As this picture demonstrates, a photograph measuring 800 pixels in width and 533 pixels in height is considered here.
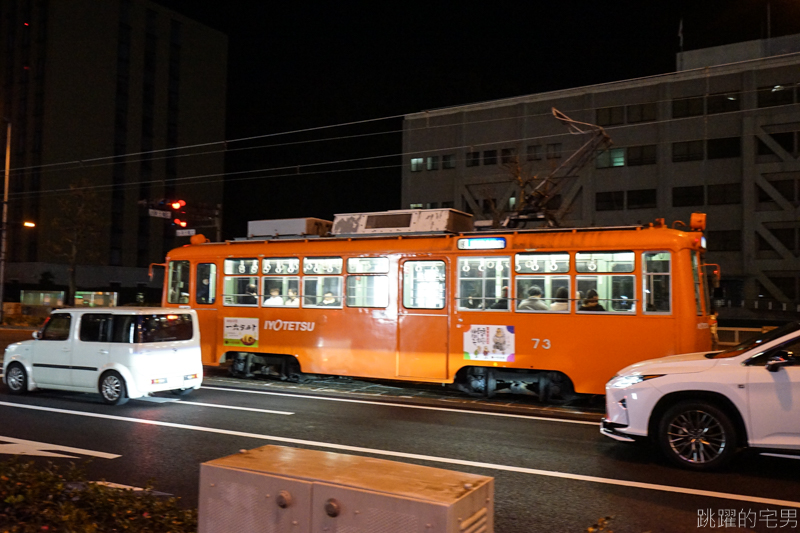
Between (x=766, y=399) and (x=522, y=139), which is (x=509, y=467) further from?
(x=522, y=139)

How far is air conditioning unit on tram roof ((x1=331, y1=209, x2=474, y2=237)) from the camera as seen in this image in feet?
40.1

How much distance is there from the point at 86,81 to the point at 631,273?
47.7m

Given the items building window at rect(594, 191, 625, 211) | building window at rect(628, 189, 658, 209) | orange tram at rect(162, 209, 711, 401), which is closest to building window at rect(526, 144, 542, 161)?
building window at rect(594, 191, 625, 211)

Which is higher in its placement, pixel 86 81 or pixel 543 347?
pixel 86 81

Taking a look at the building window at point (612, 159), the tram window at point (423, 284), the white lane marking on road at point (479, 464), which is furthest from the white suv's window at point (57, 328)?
the building window at point (612, 159)

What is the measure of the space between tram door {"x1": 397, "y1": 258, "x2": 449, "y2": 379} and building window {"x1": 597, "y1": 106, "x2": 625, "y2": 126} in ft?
105

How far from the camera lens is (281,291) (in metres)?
13.5

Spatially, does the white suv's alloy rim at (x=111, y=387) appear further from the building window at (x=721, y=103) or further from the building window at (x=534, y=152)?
the building window at (x=721, y=103)

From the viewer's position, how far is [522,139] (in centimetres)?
3894

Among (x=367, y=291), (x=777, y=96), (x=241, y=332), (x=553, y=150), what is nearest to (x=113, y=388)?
(x=241, y=332)

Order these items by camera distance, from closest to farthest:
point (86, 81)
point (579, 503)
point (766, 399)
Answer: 1. point (579, 503)
2. point (766, 399)
3. point (86, 81)

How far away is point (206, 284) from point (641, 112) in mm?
33702

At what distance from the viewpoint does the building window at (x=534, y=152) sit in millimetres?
40000

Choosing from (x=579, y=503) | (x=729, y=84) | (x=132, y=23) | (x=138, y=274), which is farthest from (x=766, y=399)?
(x=132, y=23)
